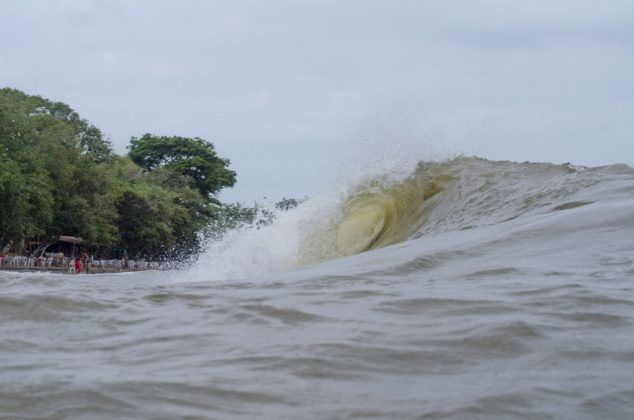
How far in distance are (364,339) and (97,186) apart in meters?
39.6

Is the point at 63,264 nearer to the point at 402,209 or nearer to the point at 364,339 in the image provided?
the point at 402,209

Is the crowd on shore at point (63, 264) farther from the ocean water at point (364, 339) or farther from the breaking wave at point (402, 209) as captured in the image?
the ocean water at point (364, 339)

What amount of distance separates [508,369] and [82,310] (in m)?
1.81

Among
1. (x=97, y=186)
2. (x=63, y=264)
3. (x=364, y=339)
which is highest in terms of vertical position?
(x=97, y=186)

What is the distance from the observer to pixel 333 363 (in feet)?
8.48

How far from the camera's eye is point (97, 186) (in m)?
41.0

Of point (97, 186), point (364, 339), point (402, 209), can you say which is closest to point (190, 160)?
point (97, 186)

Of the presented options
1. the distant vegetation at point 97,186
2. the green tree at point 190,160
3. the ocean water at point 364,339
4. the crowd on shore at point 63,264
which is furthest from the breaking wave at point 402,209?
the green tree at point 190,160

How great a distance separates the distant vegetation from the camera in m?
33.9

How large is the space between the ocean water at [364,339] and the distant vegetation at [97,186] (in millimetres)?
15273

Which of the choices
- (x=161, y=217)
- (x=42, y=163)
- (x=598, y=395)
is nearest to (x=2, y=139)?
(x=42, y=163)

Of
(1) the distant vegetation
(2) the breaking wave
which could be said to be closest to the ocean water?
(2) the breaking wave

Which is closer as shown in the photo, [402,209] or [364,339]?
[364,339]

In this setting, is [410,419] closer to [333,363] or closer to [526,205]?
[333,363]
